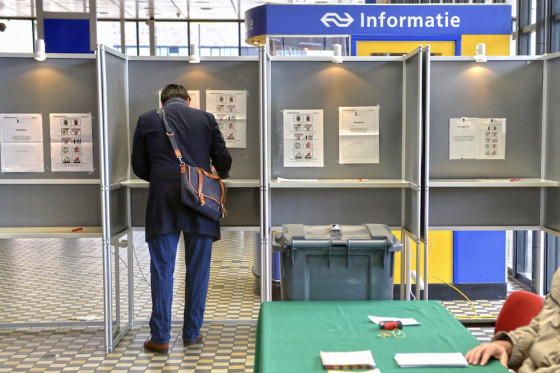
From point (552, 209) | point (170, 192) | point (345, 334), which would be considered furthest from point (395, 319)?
point (552, 209)

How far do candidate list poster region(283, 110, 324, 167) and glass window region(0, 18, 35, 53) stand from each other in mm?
12937

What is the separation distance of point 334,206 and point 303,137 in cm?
56

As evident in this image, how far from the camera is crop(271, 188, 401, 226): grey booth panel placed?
15.8ft

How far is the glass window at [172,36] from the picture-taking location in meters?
16.2

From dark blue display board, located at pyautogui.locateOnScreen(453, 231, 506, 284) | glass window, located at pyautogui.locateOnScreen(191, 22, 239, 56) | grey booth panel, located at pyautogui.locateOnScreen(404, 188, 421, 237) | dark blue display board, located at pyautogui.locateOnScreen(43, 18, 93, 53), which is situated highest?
glass window, located at pyautogui.locateOnScreen(191, 22, 239, 56)

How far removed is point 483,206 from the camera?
479 cm

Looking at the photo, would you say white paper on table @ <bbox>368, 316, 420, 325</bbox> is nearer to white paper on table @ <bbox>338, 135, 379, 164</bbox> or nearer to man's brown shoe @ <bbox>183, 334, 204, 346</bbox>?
man's brown shoe @ <bbox>183, 334, 204, 346</bbox>

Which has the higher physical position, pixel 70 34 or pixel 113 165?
pixel 70 34

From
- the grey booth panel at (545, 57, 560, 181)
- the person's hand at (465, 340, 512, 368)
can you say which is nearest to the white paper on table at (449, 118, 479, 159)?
the grey booth panel at (545, 57, 560, 181)

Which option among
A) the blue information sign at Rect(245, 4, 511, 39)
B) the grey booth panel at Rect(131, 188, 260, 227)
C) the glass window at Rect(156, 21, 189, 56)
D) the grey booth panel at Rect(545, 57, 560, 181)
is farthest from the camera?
the glass window at Rect(156, 21, 189, 56)

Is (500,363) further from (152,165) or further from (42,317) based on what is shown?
(42,317)

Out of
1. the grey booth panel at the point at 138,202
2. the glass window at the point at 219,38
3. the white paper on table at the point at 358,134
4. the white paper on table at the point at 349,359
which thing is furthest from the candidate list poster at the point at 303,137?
the glass window at the point at 219,38

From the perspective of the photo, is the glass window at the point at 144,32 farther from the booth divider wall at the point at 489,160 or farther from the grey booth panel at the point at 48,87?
the booth divider wall at the point at 489,160

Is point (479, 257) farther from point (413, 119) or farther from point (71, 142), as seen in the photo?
point (71, 142)
